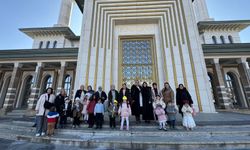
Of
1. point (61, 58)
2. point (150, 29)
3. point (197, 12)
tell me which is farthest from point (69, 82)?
point (197, 12)

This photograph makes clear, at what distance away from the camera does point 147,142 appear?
323 cm

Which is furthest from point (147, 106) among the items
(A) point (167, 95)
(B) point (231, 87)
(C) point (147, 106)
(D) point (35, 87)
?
(B) point (231, 87)

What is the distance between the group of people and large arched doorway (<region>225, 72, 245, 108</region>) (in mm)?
15290

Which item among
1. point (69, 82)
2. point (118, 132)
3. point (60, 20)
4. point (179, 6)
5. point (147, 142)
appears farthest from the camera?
point (60, 20)

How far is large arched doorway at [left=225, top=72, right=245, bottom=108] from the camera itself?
14.9m

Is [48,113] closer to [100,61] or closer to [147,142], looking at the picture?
[147,142]

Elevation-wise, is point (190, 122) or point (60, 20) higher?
point (60, 20)

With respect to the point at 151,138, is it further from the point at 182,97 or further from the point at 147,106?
the point at 182,97

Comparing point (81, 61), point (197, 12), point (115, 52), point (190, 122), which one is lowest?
point (190, 122)

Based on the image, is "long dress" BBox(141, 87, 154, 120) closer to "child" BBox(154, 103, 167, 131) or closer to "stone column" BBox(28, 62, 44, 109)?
"child" BBox(154, 103, 167, 131)

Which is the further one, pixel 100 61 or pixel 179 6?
pixel 179 6

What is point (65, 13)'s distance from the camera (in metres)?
22.6

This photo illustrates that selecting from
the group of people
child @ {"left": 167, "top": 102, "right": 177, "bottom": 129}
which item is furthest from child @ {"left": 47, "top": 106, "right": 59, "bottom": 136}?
child @ {"left": 167, "top": 102, "right": 177, "bottom": 129}

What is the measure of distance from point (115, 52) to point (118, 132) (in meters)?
7.52
